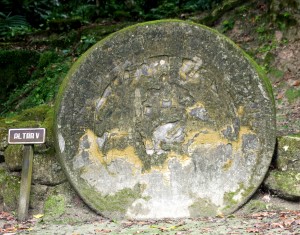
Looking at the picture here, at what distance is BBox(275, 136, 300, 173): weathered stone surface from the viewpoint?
6.17m

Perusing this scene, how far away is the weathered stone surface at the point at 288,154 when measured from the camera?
617 centimetres

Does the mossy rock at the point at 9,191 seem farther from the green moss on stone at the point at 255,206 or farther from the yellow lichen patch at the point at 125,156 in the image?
the green moss on stone at the point at 255,206

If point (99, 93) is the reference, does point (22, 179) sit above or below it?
below

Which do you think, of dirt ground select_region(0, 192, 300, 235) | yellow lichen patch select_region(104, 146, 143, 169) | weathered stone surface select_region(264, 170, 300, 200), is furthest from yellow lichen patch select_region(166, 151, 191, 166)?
weathered stone surface select_region(264, 170, 300, 200)

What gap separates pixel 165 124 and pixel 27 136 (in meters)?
1.63

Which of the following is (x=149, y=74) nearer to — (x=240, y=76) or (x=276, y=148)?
(x=240, y=76)

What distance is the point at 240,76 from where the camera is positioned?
605 centimetres

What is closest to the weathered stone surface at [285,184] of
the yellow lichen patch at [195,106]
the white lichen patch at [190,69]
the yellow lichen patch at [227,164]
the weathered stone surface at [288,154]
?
the weathered stone surface at [288,154]

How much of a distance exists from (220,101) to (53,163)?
2.17 meters

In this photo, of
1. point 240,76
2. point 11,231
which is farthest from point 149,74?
point 11,231

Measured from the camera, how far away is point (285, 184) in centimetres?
614

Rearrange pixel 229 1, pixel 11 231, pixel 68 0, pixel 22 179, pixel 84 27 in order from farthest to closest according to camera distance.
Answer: pixel 68 0, pixel 84 27, pixel 229 1, pixel 22 179, pixel 11 231

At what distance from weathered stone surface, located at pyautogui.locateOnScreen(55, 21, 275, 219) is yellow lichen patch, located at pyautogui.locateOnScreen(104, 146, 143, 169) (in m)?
0.01

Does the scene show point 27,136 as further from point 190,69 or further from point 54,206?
point 190,69
